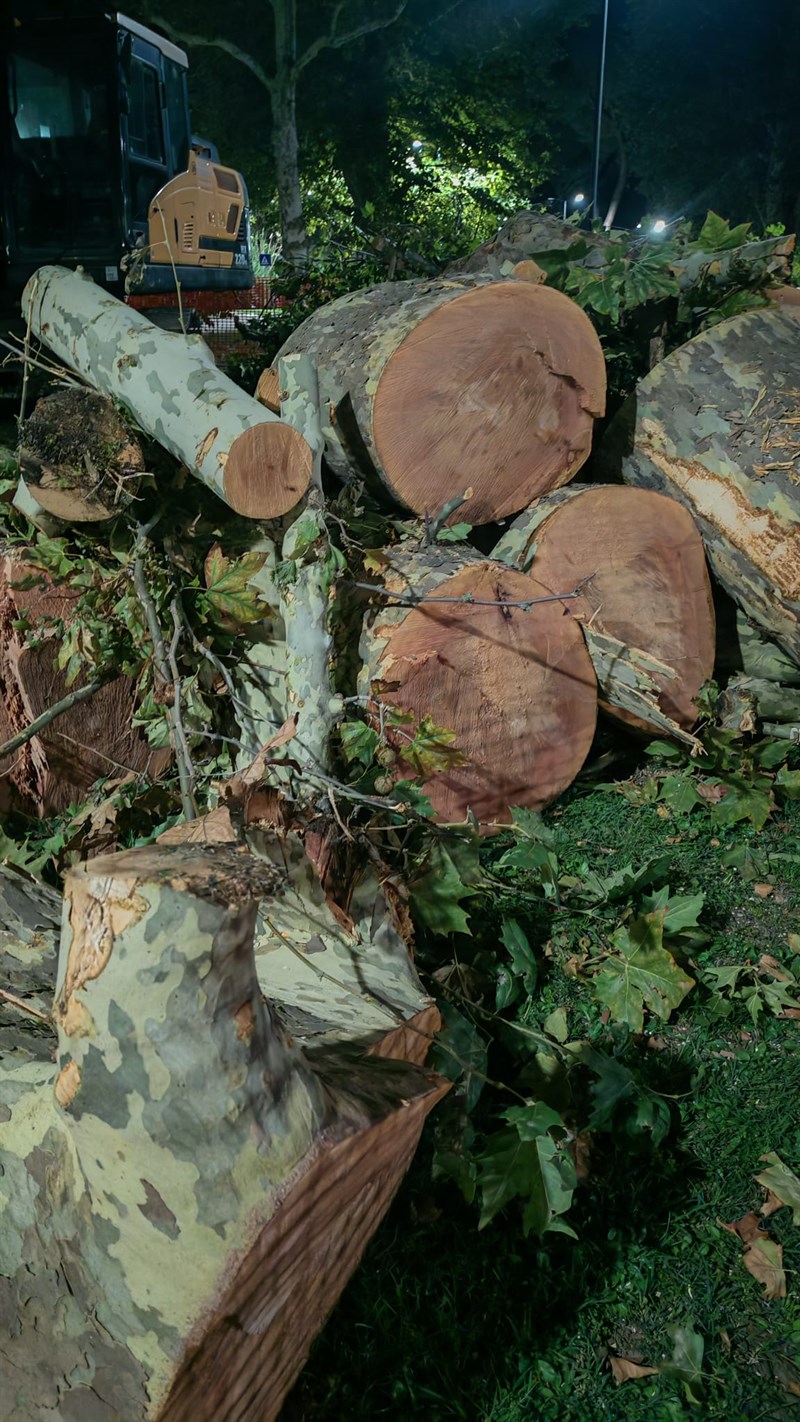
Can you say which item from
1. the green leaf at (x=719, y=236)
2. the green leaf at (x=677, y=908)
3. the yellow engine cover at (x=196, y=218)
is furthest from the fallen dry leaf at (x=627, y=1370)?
the yellow engine cover at (x=196, y=218)

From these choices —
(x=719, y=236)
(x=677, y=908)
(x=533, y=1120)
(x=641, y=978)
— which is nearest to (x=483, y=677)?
(x=677, y=908)

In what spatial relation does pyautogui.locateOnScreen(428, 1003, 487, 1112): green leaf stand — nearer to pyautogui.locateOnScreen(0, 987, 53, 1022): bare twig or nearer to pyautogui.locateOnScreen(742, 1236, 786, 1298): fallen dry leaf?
pyautogui.locateOnScreen(742, 1236, 786, 1298): fallen dry leaf

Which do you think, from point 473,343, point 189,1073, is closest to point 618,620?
point 473,343

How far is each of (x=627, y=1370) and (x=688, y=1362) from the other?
10cm

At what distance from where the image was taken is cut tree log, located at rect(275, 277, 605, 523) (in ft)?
9.90

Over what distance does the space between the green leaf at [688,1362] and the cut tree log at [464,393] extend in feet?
7.20

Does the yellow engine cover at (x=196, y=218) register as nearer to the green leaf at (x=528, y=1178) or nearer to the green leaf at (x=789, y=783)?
the green leaf at (x=789, y=783)

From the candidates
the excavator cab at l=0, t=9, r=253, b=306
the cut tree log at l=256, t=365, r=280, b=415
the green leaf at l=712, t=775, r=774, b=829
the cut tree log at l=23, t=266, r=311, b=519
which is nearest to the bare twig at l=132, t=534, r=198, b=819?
the cut tree log at l=23, t=266, r=311, b=519

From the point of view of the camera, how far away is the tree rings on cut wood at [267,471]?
8.40 feet

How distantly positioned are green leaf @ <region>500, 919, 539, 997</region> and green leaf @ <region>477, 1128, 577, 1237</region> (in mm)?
522

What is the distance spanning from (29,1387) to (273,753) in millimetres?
1604

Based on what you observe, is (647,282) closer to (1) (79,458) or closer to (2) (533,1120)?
(1) (79,458)

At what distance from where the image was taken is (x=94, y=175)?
23.6ft

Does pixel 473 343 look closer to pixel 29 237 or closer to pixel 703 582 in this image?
pixel 703 582
